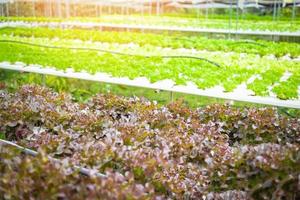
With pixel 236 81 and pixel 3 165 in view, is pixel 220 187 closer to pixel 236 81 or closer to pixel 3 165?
pixel 3 165

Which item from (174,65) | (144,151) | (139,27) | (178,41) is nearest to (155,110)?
(144,151)

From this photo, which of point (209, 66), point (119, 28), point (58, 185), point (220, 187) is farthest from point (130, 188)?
point (119, 28)

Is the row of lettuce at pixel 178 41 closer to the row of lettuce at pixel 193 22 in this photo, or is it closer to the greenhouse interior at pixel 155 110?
the greenhouse interior at pixel 155 110

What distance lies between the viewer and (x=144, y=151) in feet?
9.13

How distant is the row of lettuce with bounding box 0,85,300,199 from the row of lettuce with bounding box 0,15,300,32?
174 inches

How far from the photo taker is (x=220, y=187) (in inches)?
108

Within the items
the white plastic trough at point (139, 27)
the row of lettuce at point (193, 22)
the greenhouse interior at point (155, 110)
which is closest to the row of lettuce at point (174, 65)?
the greenhouse interior at point (155, 110)

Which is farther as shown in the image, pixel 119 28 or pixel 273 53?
pixel 119 28

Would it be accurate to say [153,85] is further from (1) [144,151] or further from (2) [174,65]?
(1) [144,151]

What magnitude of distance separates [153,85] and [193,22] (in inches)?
232

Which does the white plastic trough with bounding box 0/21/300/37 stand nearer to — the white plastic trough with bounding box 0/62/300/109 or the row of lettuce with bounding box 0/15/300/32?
the row of lettuce with bounding box 0/15/300/32

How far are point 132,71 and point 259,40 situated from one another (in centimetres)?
376

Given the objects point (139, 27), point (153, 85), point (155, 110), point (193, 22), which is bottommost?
point (153, 85)

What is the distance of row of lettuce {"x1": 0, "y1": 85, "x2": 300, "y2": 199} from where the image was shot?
6.85 ft
